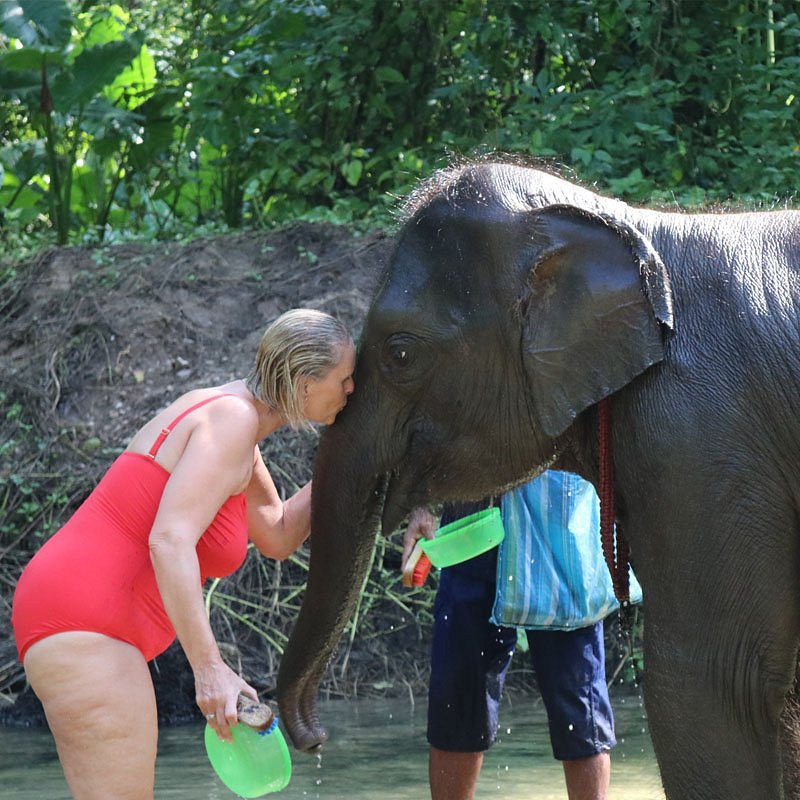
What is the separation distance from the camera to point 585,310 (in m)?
3.68

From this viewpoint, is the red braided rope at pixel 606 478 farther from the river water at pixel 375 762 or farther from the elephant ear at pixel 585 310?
the river water at pixel 375 762

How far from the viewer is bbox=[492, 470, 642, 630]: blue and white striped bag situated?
488cm

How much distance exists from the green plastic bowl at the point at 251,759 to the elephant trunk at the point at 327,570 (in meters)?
0.21

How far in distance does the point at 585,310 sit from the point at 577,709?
72.4 inches

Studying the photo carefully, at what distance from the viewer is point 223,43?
11812 mm

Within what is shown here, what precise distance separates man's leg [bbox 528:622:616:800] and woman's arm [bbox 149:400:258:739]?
1.47 metres

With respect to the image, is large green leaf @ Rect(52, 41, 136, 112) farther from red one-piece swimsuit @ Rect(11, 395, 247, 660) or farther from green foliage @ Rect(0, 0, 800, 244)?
red one-piece swimsuit @ Rect(11, 395, 247, 660)

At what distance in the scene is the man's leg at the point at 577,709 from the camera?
501 cm

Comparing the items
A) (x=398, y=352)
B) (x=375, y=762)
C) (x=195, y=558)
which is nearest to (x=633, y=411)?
(x=398, y=352)

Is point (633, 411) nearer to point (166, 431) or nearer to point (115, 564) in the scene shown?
point (166, 431)

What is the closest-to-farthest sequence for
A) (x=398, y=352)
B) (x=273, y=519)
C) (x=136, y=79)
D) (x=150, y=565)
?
(x=398, y=352) → (x=150, y=565) → (x=273, y=519) → (x=136, y=79)

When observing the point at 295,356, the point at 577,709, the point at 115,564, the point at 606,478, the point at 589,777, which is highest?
the point at 295,356

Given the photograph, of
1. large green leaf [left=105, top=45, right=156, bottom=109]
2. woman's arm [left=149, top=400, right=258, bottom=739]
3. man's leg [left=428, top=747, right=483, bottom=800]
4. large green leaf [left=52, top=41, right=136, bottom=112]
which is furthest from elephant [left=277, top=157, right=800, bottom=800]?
large green leaf [left=105, top=45, right=156, bottom=109]

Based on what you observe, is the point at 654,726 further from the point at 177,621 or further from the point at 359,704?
the point at 359,704
